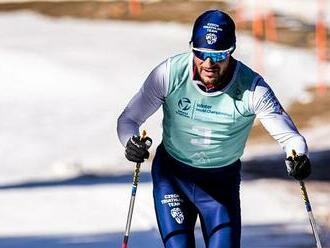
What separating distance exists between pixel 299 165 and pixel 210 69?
73 centimetres

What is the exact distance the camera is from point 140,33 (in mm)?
25062

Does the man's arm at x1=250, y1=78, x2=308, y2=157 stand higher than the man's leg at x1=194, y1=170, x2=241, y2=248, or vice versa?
the man's arm at x1=250, y1=78, x2=308, y2=157

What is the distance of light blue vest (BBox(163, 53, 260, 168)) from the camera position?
267 inches

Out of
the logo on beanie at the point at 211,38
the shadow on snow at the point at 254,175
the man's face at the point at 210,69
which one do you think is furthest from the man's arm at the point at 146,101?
the shadow on snow at the point at 254,175

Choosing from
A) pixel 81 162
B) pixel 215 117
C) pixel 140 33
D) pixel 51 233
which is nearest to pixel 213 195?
pixel 215 117

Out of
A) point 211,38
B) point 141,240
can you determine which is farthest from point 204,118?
point 141,240

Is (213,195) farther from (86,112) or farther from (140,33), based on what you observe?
(140,33)

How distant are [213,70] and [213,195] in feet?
2.61

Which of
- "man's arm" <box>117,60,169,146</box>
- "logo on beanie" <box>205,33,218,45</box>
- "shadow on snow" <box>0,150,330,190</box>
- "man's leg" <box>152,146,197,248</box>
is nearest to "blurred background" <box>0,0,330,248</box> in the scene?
"shadow on snow" <box>0,150,330,190</box>

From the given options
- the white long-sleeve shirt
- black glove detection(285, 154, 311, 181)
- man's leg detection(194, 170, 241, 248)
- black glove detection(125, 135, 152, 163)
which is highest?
the white long-sleeve shirt

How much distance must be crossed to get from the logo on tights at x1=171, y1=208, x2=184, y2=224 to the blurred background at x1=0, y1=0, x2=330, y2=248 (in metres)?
3.35

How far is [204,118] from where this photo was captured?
6844 mm

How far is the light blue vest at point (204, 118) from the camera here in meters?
6.77

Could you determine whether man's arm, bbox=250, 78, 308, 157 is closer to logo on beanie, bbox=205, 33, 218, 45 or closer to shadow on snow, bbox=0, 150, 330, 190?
logo on beanie, bbox=205, 33, 218, 45
